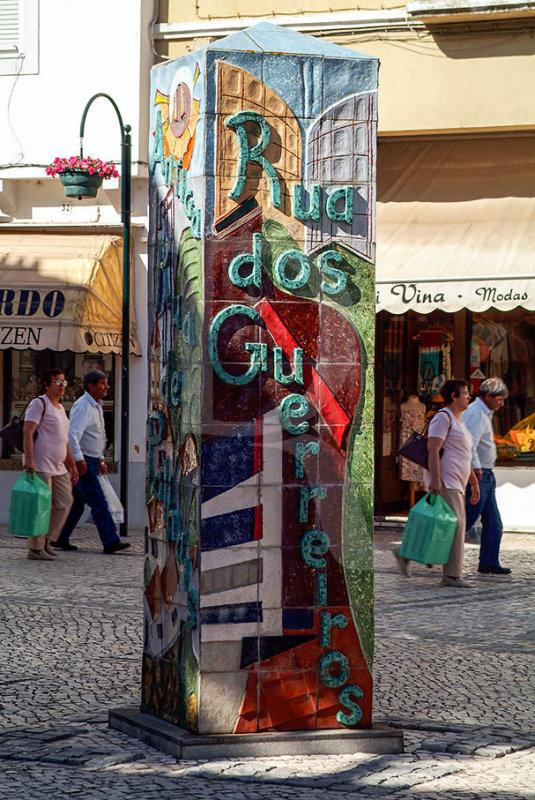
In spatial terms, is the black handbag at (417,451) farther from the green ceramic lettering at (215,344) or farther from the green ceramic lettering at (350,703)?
the green ceramic lettering at (215,344)

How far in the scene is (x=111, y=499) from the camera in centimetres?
1427

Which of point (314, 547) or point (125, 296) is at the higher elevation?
point (125, 296)

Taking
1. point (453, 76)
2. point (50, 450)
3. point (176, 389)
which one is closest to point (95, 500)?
point (50, 450)

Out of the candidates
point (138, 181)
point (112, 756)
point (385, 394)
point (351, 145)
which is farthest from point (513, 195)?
point (112, 756)

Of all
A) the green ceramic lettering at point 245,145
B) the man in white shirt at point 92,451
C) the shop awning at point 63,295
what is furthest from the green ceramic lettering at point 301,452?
the shop awning at point 63,295

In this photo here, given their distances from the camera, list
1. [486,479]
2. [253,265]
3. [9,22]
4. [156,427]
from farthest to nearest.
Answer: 1. [9,22]
2. [486,479]
3. [156,427]
4. [253,265]

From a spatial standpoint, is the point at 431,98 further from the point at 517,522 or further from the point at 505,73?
the point at 517,522

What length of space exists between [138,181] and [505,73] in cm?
439

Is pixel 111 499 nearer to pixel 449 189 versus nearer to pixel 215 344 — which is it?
pixel 449 189

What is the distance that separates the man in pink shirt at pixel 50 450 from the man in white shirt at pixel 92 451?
8.6 inches

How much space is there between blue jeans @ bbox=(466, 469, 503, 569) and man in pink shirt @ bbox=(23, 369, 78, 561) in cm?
374

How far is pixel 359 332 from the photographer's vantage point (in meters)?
6.29

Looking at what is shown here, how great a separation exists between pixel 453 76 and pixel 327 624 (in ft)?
36.9

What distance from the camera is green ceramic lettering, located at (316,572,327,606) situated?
20.3 ft
